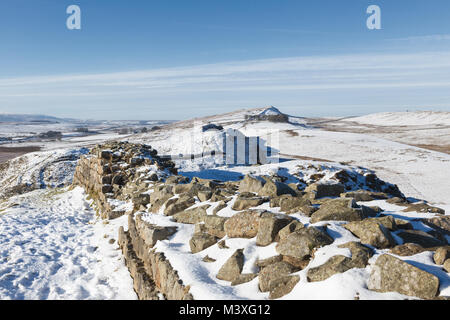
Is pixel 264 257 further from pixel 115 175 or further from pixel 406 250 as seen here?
pixel 115 175

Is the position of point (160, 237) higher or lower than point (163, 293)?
higher

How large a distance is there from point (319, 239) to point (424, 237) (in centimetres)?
240

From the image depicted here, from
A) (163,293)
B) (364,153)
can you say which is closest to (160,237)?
(163,293)

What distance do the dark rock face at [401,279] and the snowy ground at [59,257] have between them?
6.28m

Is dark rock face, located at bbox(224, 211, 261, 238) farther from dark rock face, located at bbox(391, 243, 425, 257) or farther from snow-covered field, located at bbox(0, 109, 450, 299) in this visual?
dark rock face, located at bbox(391, 243, 425, 257)

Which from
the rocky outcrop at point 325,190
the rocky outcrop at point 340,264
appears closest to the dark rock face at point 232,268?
the rocky outcrop at point 340,264

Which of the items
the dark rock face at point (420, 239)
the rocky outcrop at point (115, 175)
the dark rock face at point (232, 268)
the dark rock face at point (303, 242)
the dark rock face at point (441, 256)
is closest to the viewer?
the dark rock face at point (441, 256)

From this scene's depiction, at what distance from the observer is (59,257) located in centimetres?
1082

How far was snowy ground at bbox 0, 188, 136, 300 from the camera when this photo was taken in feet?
27.8

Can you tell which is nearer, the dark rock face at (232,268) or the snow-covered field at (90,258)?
the snow-covered field at (90,258)

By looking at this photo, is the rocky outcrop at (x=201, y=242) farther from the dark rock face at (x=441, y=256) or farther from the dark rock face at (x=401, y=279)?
the dark rock face at (x=441, y=256)

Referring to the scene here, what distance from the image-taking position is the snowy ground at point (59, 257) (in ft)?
27.8
